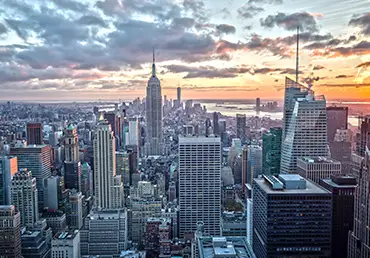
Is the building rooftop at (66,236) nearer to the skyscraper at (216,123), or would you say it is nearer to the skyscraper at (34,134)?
the skyscraper at (34,134)

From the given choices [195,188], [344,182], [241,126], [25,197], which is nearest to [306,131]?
[195,188]

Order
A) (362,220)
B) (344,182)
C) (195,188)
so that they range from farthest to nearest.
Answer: (195,188) < (344,182) < (362,220)

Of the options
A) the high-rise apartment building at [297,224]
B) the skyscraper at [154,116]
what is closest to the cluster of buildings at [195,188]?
the high-rise apartment building at [297,224]

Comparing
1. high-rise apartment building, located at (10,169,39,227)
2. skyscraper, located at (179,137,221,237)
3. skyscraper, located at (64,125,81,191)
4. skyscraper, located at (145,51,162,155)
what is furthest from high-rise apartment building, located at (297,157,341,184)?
skyscraper, located at (145,51,162,155)

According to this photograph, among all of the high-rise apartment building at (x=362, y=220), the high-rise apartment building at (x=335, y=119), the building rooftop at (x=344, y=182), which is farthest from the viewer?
the high-rise apartment building at (x=335, y=119)

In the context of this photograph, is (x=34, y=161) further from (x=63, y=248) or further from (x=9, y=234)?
(x=63, y=248)

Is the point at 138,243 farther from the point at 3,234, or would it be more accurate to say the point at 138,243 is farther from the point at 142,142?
the point at 142,142

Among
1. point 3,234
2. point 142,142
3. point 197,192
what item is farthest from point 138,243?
point 142,142
